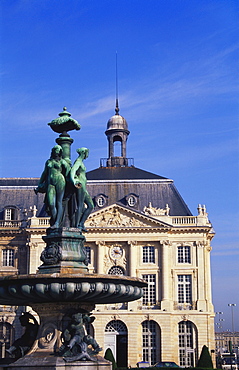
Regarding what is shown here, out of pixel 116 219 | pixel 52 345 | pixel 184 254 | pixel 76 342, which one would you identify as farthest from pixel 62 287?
pixel 184 254

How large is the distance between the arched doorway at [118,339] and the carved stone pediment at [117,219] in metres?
8.76

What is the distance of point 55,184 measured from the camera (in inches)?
664

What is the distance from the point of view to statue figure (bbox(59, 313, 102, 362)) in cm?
1529

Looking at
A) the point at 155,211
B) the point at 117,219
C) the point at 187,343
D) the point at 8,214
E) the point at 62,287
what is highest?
the point at 8,214

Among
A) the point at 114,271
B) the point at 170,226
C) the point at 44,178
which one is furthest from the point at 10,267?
the point at 44,178

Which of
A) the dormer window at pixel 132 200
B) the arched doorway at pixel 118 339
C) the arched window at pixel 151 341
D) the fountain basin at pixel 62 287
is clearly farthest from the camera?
the dormer window at pixel 132 200

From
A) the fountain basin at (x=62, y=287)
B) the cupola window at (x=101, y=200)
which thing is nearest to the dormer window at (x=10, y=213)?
the cupola window at (x=101, y=200)

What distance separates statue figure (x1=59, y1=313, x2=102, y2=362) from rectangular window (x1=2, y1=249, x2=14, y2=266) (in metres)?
47.3

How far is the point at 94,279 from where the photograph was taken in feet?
49.4

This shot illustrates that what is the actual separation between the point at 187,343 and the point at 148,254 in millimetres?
8735

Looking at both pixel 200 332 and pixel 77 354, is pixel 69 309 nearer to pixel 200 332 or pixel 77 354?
pixel 77 354

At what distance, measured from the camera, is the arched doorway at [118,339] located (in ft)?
190

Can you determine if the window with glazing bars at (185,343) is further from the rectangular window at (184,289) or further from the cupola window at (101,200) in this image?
the cupola window at (101,200)

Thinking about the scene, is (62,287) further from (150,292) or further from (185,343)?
(185,343)
